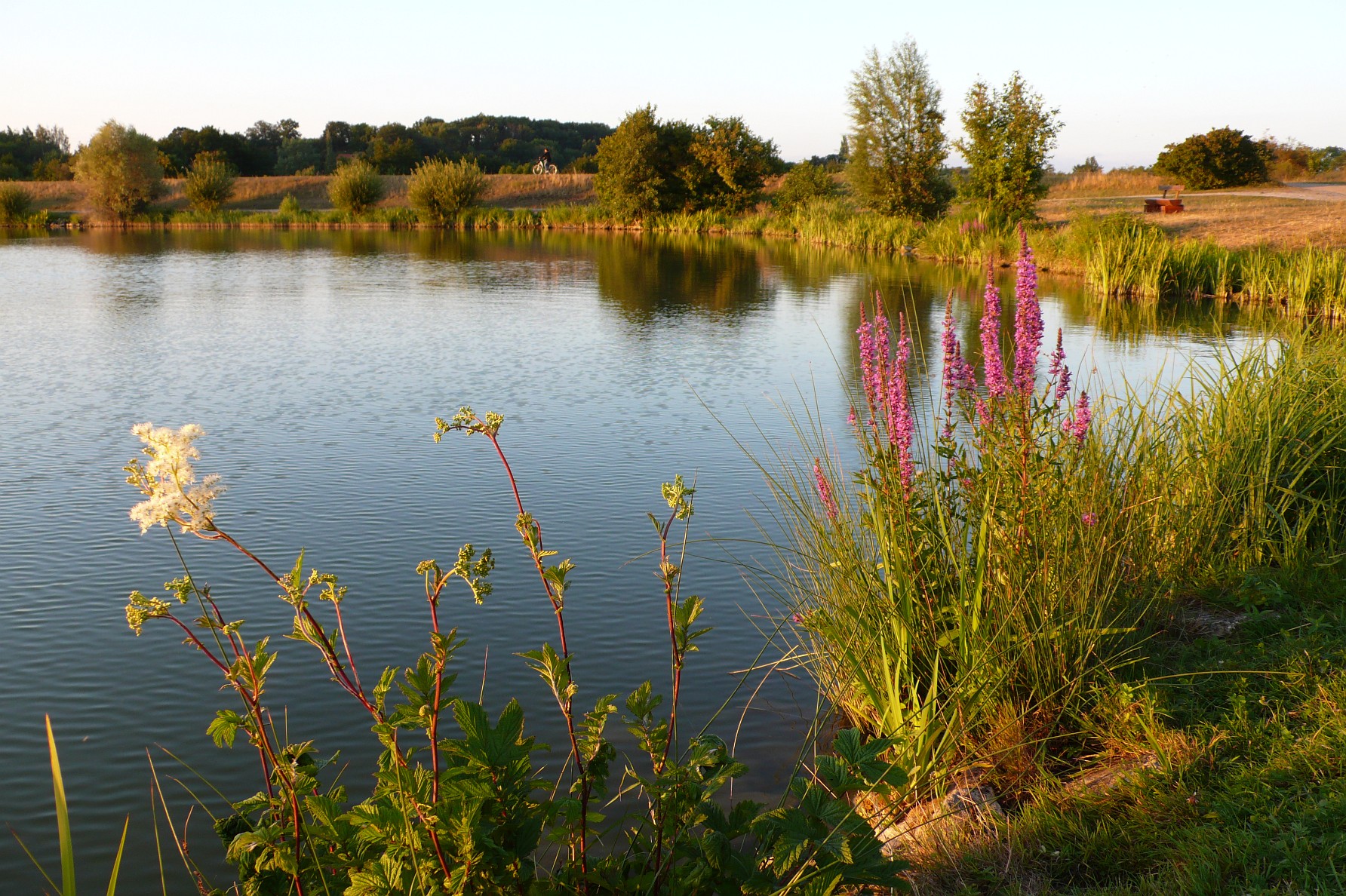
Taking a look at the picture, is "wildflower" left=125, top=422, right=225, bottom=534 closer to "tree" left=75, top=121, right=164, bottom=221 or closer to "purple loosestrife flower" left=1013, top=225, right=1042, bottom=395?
"purple loosestrife flower" left=1013, top=225, right=1042, bottom=395

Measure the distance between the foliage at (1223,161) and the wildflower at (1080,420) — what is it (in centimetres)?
3840

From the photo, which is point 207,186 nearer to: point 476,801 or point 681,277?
point 681,277

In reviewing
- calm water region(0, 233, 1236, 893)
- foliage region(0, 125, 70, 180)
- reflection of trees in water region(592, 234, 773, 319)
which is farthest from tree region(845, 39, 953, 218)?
foliage region(0, 125, 70, 180)

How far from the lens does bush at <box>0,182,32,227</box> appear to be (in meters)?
45.1

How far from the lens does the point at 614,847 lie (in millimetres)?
3004

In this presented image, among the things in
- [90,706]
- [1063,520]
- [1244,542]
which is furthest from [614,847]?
[1244,542]

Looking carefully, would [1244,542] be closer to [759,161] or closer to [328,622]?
[328,622]

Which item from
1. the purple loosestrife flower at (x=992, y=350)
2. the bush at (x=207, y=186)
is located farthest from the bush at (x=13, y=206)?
the purple loosestrife flower at (x=992, y=350)

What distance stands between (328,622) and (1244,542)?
4220 mm

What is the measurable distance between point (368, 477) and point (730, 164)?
3822 cm

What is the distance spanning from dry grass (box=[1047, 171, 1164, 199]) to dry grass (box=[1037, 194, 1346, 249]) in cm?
982

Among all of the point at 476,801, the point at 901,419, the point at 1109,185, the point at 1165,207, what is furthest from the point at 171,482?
the point at 1109,185

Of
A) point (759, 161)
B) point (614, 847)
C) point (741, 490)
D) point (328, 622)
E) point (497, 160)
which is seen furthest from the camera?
point (497, 160)

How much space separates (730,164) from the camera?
43281mm
